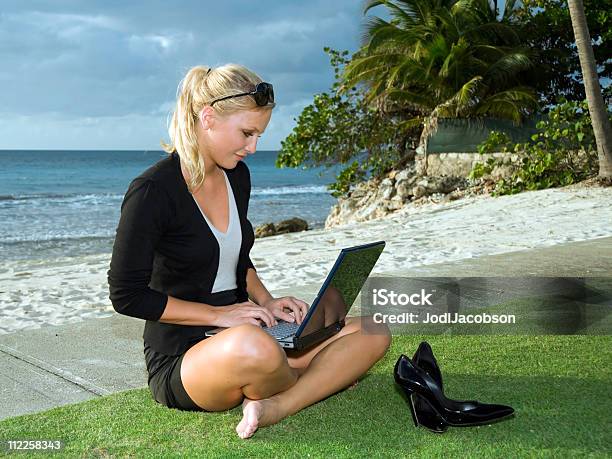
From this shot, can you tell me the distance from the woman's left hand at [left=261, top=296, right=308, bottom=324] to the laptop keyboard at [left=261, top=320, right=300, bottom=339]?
27 millimetres

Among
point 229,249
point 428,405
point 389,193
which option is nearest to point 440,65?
point 389,193

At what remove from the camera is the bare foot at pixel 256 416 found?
2830mm

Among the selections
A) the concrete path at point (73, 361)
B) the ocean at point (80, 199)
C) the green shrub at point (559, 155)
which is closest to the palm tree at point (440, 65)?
the green shrub at point (559, 155)

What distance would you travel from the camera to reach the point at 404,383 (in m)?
2.96

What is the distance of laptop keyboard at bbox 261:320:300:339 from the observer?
9.67 ft

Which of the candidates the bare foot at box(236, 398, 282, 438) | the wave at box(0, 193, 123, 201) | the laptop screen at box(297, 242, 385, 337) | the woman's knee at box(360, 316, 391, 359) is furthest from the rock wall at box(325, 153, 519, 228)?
the wave at box(0, 193, 123, 201)

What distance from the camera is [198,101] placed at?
9.53 ft

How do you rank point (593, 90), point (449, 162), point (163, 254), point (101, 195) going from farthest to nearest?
point (101, 195) → point (449, 162) → point (593, 90) → point (163, 254)

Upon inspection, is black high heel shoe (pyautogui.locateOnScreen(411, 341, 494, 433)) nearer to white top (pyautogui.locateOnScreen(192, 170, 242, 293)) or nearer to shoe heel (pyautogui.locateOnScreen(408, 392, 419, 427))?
shoe heel (pyautogui.locateOnScreen(408, 392, 419, 427))

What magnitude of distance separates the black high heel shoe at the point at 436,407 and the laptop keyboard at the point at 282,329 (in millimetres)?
412

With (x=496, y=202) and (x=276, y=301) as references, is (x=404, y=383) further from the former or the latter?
(x=496, y=202)

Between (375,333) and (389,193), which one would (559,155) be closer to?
(389,193)

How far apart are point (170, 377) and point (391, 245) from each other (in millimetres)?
5341

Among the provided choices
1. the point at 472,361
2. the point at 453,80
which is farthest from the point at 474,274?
the point at 453,80
